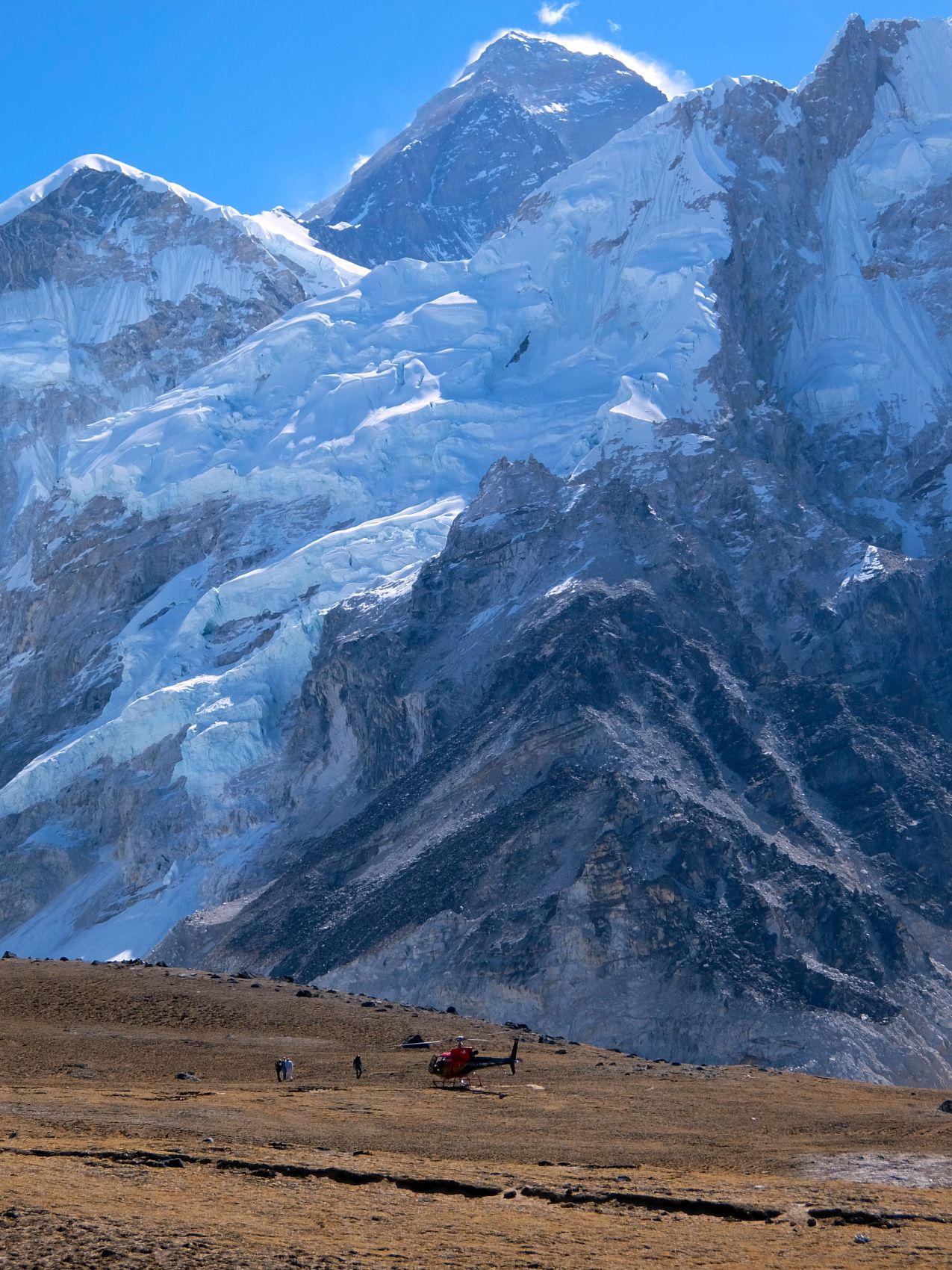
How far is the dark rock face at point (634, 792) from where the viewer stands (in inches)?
4114

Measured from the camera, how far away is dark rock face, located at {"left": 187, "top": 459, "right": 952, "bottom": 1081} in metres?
104

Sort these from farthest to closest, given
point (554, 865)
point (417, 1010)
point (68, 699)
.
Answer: point (68, 699) < point (554, 865) < point (417, 1010)

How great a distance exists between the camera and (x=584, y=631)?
13275 cm

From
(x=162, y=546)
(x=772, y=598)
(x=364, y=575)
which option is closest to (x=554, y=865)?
(x=772, y=598)

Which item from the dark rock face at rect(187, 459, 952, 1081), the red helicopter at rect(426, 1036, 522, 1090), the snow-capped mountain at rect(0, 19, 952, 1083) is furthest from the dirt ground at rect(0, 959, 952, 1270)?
the snow-capped mountain at rect(0, 19, 952, 1083)

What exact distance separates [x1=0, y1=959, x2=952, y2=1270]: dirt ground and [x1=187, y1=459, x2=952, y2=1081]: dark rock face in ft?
94.1

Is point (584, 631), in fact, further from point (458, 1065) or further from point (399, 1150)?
point (399, 1150)

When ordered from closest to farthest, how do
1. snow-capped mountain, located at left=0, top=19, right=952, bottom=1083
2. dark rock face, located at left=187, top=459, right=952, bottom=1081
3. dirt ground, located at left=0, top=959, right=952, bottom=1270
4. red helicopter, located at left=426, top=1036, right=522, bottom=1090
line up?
dirt ground, located at left=0, top=959, right=952, bottom=1270, red helicopter, located at left=426, top=1036, right=522, bottom=1090, dark rock face, located at left=187, top=459, right=952, bottom=1081, snow-capped mountain, located at left=0, top=19, right=952, bottom=1083

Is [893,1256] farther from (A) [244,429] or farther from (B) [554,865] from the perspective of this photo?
(A) [244,429]

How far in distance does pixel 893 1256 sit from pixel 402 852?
87.5 meters

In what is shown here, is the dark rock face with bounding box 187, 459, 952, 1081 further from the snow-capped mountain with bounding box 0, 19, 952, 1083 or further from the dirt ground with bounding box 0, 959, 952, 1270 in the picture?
the dirt ground with bounding box 0, 959, 952, 1270

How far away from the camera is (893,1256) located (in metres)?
34.9

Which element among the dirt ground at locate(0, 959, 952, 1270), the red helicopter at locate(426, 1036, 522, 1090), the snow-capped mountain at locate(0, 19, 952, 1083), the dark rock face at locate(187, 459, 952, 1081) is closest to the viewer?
the dirt ground at locate(0, 959, 952, 1270)

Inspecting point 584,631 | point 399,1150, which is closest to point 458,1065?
point 399,1150
